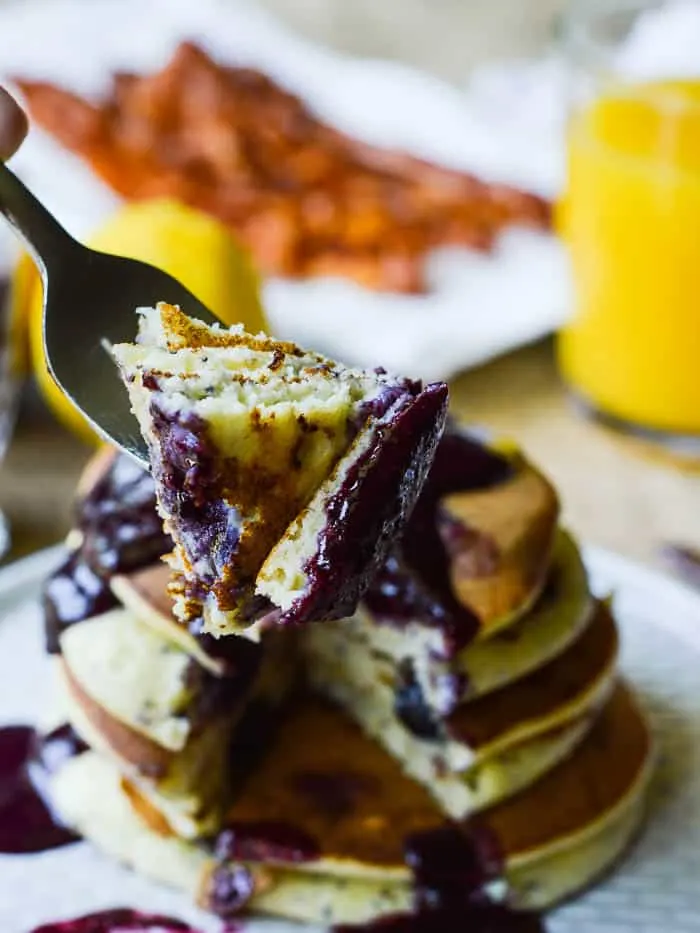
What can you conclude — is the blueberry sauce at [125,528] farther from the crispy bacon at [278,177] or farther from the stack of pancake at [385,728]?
the crispy bacon at [278,177]

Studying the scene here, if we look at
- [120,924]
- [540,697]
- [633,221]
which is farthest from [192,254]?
[120,924]

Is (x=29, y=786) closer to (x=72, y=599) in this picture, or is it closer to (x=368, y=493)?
(x=72, y=599)

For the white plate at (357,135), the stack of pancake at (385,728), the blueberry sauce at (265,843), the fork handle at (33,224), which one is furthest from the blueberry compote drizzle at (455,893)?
the white plate at (357,135)

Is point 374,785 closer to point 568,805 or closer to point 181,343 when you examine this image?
point 568,805

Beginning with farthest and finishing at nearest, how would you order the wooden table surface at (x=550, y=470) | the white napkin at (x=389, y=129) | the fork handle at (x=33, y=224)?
the white napkin at (x=389, y=129) < the wooden table surface at (x=550, y=470) < the fork handle at (x=33, y=224)

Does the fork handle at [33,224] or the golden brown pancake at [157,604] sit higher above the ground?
the fork handle at [33,224]

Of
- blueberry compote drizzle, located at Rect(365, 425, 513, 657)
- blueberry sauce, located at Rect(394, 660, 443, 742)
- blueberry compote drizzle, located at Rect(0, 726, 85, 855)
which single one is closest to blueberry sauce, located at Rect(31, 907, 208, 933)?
blueberry compote drizzle, located at Rect(0, 726, 85, 855)

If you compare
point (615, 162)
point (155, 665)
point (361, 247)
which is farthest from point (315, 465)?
point (361, 247)
